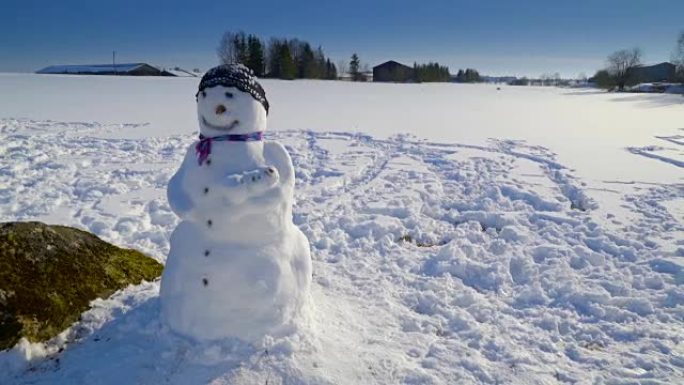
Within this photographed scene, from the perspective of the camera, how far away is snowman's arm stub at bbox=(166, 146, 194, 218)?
2857 millimetres

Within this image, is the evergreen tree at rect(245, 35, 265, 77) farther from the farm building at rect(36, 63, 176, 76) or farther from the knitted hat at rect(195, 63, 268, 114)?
the knitted hat at rect(195, 63, 268, 114)

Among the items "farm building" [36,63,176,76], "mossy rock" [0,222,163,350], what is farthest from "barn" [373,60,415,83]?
"mossy rock" [0,222,163,350]

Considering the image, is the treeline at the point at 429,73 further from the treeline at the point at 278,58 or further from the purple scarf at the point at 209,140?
the purple scarf at the point at 209,140

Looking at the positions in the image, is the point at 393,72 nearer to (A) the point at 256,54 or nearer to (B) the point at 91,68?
(A) the point at 256,54

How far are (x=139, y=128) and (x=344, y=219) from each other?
9805 millimetres

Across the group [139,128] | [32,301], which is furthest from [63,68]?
[32,301]

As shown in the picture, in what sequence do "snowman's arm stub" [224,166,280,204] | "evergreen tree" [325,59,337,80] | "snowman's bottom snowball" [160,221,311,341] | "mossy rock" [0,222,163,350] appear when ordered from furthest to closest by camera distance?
"evergreen tree" [325,59,337,80]
"mossy rock" [0,222,163,350]
"snowman's bottom snowball" [160,221,311,341]
"snowman's arm stub" [224,166,280,204]

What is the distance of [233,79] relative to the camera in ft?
9.40

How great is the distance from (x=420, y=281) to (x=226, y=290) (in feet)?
7.05

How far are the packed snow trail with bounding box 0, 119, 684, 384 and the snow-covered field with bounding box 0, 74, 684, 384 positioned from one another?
0.02 m

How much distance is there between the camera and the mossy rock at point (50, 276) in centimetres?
295

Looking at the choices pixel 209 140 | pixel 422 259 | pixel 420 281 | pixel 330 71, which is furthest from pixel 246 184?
pixel 330 71

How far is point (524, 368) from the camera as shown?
10.5 ft

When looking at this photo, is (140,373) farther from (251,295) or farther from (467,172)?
(467,172)
